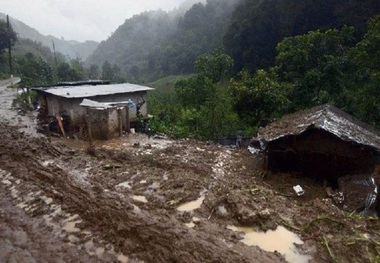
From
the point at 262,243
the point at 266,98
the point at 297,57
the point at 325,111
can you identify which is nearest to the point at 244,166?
the point at 325,111

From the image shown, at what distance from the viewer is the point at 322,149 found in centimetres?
1265

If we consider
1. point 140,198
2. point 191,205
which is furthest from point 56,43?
point 191,205

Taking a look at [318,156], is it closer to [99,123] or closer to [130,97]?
[99,123]

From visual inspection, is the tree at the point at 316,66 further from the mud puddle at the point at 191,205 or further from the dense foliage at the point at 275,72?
the mud puddle at the point at 191,205

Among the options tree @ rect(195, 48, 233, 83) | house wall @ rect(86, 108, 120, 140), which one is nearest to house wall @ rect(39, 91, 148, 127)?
house wall @ rect(86, 108, 120, 140)

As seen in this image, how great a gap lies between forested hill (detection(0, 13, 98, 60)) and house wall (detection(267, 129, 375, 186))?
460 feet

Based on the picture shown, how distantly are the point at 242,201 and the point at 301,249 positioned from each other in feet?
6.46

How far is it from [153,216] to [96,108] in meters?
10.6

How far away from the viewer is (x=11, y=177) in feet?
38.5

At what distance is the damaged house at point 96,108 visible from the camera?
701 inches

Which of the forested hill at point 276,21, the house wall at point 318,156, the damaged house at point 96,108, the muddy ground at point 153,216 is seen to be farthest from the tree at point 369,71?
the forested hill at point 276,21

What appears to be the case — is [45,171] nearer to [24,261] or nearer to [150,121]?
[24,261]

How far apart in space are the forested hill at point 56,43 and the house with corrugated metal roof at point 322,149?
460ft

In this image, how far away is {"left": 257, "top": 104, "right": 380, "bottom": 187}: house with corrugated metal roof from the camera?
39.4 feet
